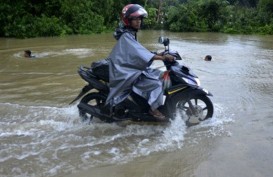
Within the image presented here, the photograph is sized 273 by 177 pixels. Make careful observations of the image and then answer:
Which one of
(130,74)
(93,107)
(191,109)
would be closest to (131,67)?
(130,74)

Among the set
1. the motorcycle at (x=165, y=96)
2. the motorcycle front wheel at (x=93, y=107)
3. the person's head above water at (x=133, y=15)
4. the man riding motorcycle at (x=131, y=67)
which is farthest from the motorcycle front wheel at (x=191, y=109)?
the person's head above water at (x=133, y=15)

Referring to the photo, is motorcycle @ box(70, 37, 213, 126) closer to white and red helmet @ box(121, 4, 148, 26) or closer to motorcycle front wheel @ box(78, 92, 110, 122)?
motorcycle front wheel @ box(78, 92, 110, 122)

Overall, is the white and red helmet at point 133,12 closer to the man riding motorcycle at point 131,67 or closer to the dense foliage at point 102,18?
the man riding motorcycle at point 131,67

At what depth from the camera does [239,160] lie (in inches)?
171

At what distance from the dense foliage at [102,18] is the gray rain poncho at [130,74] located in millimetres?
16982

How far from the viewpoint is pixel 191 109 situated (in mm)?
5574

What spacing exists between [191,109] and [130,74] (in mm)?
1150

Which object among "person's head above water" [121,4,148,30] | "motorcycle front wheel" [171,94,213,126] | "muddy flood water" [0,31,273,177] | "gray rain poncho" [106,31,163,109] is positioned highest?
"person's head above water" [121,4,148,30]

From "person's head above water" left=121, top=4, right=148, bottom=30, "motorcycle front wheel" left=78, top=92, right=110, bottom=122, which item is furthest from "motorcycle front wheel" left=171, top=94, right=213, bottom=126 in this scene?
"person's head above water" left=121, top=4, right=148, bottom=30

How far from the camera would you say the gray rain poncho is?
16.5 feet

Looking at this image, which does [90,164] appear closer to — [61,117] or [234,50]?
[61,117]

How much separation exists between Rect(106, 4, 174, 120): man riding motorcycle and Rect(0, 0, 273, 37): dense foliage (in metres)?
16.9

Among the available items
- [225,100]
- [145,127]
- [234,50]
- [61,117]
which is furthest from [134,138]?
[234,50]

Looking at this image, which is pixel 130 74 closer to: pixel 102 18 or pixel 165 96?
pixel 165 96
